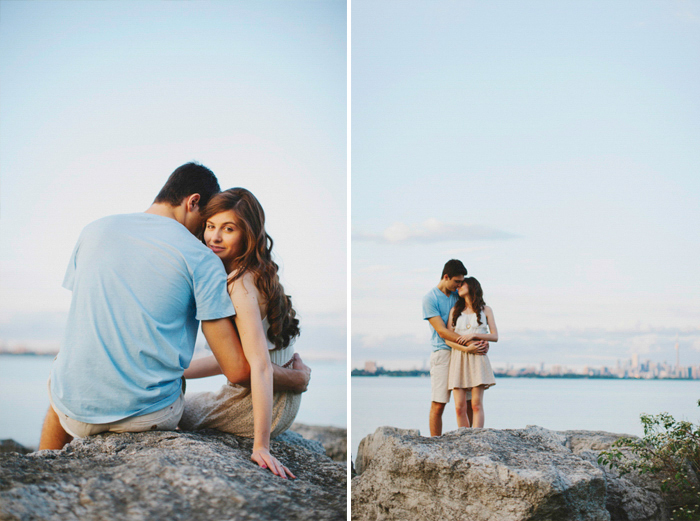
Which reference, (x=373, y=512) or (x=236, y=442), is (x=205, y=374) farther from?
(x=373, y=512)

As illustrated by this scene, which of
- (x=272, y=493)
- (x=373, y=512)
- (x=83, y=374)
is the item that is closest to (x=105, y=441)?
(x=83, y=374)

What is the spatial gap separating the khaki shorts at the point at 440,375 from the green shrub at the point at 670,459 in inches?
52.7

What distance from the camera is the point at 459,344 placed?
4113 mm

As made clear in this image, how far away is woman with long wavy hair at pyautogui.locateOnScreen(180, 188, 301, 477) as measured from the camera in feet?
6.66

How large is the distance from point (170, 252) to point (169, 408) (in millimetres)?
585

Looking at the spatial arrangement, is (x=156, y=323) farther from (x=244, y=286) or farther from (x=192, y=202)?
(x=192, y=202)

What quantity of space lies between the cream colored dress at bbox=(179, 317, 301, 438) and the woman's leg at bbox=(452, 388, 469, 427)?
2.05 meters

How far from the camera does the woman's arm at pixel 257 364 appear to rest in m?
1.90

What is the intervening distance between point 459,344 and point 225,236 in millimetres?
2422

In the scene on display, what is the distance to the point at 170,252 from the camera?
6.48 feet

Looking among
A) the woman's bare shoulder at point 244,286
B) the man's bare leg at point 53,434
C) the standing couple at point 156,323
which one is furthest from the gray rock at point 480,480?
the man's bare leg at point 53,434

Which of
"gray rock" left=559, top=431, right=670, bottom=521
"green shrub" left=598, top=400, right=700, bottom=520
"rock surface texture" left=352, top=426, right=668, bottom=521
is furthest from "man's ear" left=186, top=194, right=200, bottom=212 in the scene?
"green shrub" left=598, top=400, right=700, bottom=520

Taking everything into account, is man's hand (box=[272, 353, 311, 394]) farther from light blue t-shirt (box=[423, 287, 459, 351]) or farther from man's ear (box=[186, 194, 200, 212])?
light blue t-shirt (box=[423, 287, 459, 351])

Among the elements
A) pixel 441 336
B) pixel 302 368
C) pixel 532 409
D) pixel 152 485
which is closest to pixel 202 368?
→ pixel 302 368
